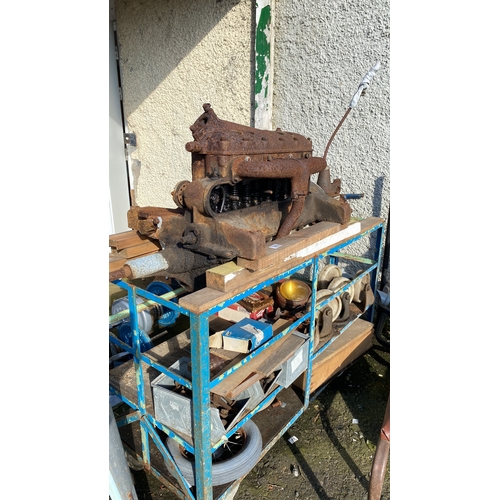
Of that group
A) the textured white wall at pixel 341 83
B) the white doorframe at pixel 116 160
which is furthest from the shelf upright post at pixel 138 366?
the white doorframe at pixel 116 160

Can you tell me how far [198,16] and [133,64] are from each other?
1.13 metres

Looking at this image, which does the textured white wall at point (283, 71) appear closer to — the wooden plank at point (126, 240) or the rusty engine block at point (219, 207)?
the rusty engine block at point (219, 207)

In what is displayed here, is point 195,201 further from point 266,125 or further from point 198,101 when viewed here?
point 198,101

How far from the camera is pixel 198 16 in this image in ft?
11.4

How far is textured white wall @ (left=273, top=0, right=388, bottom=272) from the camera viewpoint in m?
2.76

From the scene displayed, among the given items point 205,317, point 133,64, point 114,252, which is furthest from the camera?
point 133,64

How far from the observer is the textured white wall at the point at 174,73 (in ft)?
10.9

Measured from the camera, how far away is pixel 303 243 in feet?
5.73

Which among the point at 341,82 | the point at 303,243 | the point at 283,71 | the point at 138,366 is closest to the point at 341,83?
the point at 341,82

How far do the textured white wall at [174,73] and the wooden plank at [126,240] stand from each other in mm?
1993

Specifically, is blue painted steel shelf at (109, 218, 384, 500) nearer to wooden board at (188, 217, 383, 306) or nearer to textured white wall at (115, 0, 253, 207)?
wooden board at (188, 217, 383, 306)

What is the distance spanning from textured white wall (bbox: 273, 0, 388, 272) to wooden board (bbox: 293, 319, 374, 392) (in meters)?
0.95

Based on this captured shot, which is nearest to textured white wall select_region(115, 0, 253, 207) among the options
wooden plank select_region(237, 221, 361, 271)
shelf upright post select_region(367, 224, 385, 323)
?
shelf upright post select_region(367, 224, 385, 323)

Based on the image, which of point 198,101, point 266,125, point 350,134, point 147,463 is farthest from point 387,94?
point 147,463
